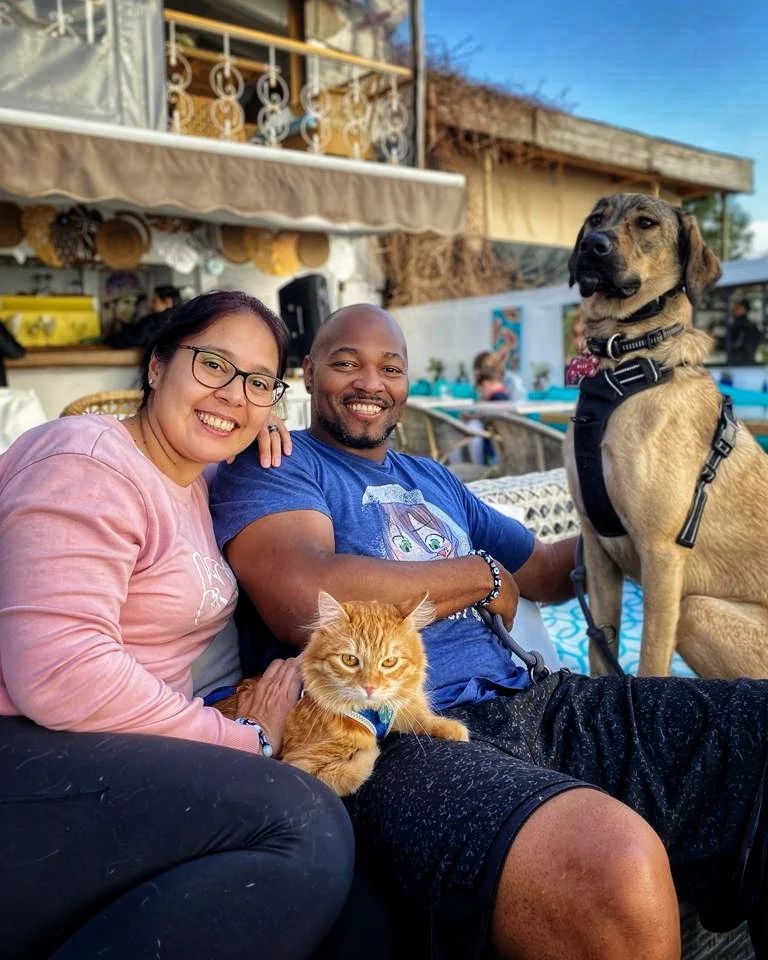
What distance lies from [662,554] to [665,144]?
47.8ft

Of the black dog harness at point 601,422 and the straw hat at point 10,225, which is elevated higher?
the straw hat at point 10,225

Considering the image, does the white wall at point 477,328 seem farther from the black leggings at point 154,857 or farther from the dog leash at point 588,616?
the black leggings at point 154,857

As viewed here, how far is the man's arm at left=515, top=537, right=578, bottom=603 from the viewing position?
2.68m

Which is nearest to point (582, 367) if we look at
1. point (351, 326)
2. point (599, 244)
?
point (599, 244)

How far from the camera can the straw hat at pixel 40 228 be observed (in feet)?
23.4

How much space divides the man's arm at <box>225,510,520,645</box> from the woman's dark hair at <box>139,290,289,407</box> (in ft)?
1.36

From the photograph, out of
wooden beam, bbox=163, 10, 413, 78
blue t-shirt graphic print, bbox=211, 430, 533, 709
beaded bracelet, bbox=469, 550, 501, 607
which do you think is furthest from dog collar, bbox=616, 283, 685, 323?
wooden beam, bbox=163, 10, 413, 78

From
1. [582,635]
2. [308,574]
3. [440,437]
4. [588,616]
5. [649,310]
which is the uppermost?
[649,310]

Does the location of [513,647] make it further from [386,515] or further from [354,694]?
[354,694]

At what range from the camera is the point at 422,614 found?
1.80 m

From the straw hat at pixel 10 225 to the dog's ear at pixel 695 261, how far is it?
6.42 meters

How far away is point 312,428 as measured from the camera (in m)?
2.44

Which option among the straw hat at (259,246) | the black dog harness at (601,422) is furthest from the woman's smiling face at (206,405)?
the straw hat at (259,246)

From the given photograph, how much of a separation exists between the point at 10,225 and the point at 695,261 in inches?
257
